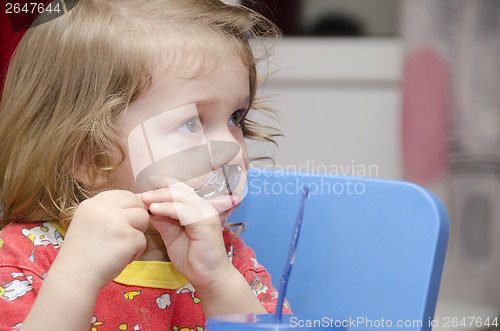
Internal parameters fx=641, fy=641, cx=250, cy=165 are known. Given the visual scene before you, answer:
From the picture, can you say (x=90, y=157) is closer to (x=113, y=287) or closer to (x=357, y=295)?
(x=113, y=287)

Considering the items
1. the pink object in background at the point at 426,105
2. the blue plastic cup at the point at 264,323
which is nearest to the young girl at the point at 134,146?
the blue plastic cup at the point at 264,323

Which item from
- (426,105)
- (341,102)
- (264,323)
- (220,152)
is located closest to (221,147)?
(220,152)

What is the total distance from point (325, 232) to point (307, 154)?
3.97 feet

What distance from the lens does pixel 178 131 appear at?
2.15ft

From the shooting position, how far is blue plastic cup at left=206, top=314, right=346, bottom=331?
0.40m

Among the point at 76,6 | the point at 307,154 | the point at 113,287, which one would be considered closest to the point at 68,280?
the point at 113,287

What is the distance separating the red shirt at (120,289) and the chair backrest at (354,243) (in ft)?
0.19

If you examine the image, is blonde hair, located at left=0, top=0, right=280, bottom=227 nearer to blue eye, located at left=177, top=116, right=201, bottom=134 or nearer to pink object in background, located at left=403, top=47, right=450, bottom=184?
blue eye, located at left=177, top=116, right=201, bottom=134

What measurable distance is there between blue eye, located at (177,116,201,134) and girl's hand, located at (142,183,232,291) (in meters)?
0.06

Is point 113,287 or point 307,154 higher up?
point 113,287

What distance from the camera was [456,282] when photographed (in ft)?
5.90

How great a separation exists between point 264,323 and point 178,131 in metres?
0.29

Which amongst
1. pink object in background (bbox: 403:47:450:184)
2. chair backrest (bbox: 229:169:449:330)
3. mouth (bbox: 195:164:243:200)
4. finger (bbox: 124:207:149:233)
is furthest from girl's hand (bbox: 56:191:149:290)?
pink object in background (bbox: 403:47:450:184)

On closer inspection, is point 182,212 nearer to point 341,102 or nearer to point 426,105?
point 426,105
